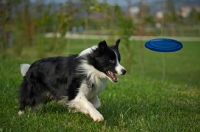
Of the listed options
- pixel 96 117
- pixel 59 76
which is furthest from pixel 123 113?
pixel 59 76

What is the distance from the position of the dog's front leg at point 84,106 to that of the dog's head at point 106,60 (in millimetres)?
530

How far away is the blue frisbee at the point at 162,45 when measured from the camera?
7.83 metres

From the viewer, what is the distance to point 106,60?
5332mm

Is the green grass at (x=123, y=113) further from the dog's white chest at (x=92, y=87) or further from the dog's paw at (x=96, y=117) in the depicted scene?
the dog's white chest at (x=92, y=87)

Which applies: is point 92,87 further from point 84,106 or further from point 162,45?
point 162,45

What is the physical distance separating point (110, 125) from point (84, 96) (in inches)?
25.5

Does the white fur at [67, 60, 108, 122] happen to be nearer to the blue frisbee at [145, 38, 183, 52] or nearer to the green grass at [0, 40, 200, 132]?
the green grass at [0, 40, 200, 132]

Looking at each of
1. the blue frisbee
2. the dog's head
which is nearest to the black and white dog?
the dog's head

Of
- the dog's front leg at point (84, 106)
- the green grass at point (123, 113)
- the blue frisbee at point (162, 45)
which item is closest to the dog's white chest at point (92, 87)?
the dog's front leg at point (84, 106)

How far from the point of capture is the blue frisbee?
7832 mm

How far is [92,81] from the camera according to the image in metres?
5.40

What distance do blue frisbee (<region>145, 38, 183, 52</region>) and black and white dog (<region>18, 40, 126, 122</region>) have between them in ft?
8.20

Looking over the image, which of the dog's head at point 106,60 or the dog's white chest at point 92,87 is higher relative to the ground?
the dog's head at point 106,60

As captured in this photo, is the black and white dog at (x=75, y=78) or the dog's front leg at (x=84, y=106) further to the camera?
the black and white dog at (x=75, y=78)
